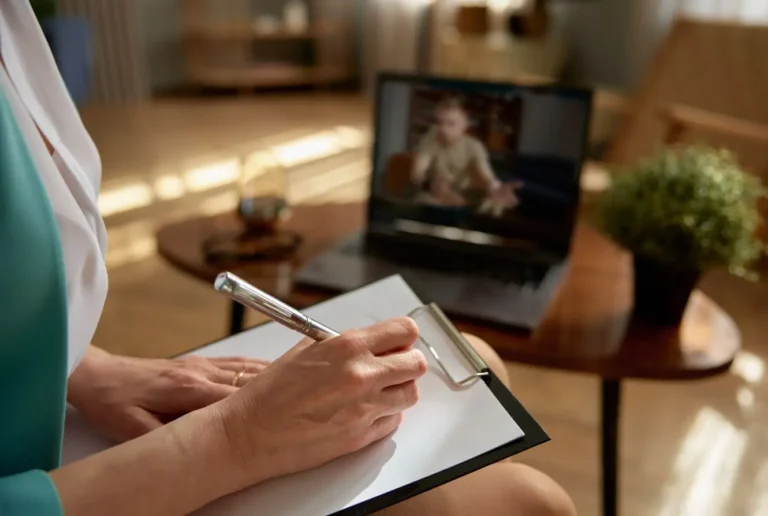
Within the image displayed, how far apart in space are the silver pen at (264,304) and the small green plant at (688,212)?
475 millimetres

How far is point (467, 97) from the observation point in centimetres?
106

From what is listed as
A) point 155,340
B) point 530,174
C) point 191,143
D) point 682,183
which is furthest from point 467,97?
point 191,143

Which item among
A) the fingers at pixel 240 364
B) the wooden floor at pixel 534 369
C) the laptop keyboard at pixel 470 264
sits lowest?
the wooden floor at pixel 534 369

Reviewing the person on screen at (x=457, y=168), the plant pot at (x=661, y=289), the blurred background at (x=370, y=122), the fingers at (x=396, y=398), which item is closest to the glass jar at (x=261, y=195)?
the blurred background at (x=370, y=122)

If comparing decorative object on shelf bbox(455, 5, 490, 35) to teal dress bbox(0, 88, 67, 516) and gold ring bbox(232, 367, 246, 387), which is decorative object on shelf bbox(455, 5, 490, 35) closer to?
gold ring bbox(232, 367, 246, 387)

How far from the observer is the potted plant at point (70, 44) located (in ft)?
11.2

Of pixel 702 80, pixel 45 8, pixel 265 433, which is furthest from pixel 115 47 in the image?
pixel 265 433

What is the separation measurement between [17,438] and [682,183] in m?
0.75

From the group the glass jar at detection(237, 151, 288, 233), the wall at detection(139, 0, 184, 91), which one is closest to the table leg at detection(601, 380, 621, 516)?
the glass jar at detection(237, 151, 288, 233)

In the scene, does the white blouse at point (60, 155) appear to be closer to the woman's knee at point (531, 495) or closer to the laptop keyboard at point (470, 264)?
the woman's knee at point (531, 495)

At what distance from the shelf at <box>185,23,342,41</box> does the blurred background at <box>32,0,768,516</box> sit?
0.01 meters

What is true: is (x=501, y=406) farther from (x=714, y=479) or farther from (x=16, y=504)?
(x=714, y=479)

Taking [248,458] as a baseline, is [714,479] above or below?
below

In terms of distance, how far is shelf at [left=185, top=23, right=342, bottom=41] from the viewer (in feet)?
13.8
